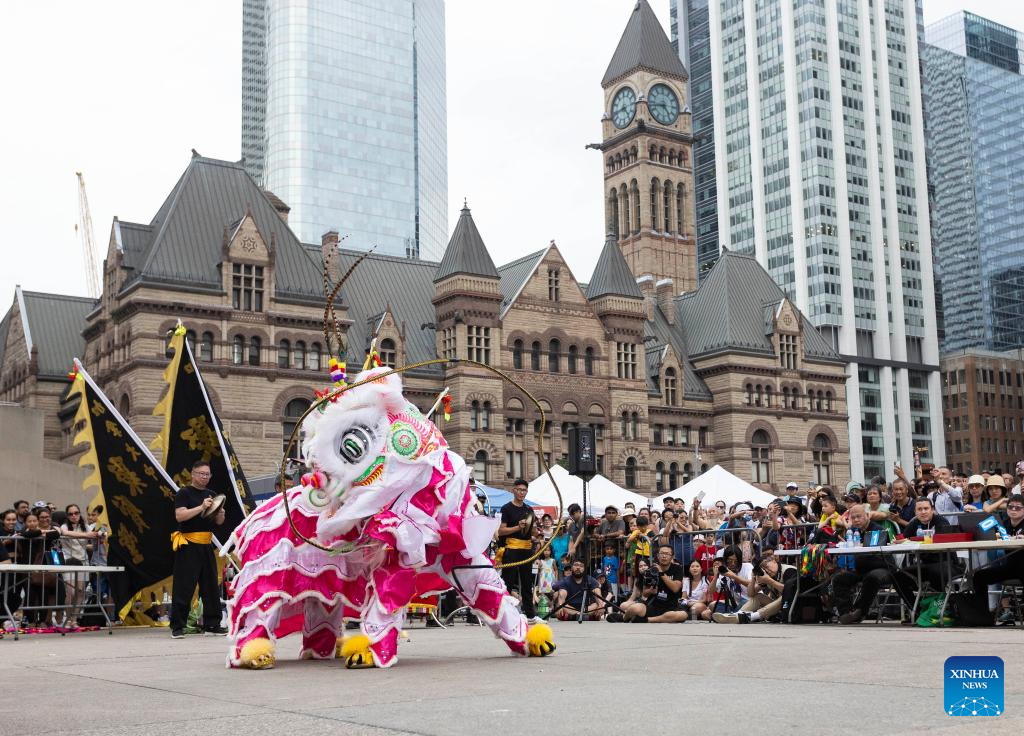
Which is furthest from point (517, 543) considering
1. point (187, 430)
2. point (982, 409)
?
point (982, 409)

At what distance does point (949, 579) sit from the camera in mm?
13156

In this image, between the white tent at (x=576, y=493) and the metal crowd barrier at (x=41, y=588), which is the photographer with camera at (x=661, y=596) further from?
the white tent at (x=576, y=493)

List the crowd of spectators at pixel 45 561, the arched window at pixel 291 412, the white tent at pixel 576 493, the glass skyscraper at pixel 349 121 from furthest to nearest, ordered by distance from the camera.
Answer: the glass skyscraper at pixel 349 121 < the arched window at pixel 291 412 < the white tent at pixel 576 493 < the crowd of spectators at pixel 45 561

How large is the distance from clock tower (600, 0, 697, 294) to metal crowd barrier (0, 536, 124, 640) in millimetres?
69320

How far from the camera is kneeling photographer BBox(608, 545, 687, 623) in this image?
17094mm

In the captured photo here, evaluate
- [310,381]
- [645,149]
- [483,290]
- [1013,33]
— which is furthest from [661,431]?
[1013,33]

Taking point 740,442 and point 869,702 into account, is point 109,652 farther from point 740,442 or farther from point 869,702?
point 740,442

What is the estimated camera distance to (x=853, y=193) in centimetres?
10862

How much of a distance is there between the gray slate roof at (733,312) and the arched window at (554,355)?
11502mm

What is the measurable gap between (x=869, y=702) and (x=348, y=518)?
418cm

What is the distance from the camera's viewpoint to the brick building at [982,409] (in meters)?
110

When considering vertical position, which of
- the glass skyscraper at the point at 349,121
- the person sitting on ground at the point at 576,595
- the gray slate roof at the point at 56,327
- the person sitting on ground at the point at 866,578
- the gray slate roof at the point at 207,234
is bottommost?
the person sitting on ground at the point at 576,595

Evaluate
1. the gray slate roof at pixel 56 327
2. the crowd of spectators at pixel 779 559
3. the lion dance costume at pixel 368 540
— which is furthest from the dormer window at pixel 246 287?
the lion dance costume at pixel 368 540

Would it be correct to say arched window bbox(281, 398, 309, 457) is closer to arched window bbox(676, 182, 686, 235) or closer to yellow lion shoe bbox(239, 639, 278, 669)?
yellow lion shoe bbox(239, 639, 278, 669)
